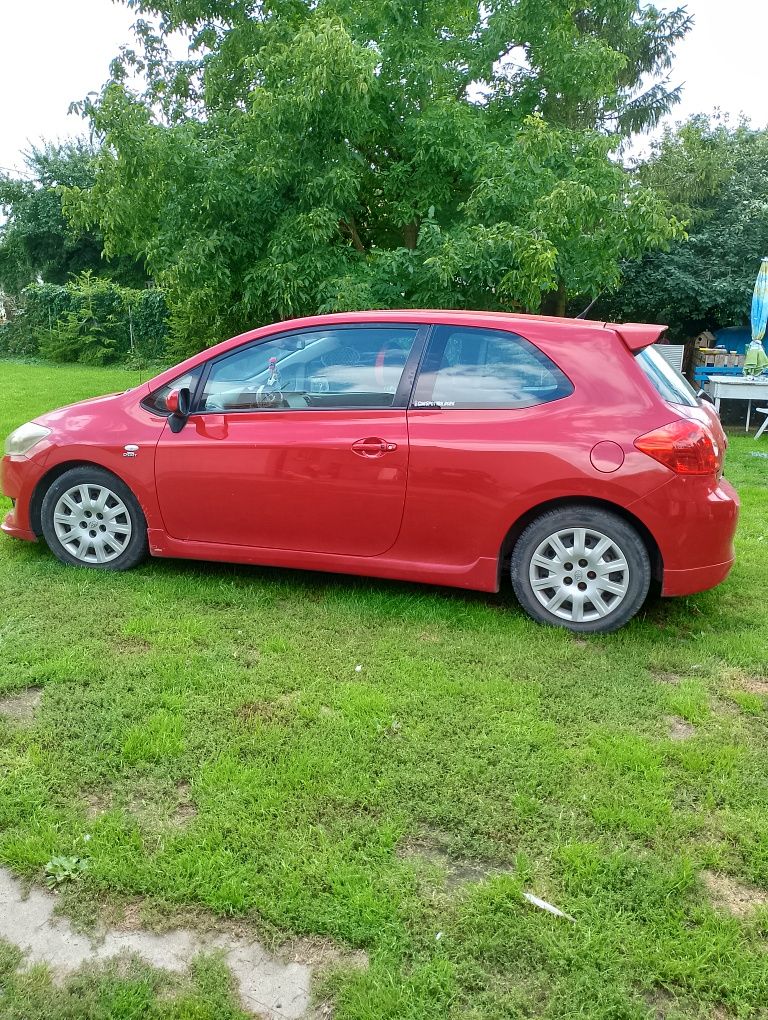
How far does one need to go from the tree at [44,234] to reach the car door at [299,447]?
91.4 ft

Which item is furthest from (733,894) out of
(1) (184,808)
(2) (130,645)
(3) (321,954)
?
(2) (130,645)

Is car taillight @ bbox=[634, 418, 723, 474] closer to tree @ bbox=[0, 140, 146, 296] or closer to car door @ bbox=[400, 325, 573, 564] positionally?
car door @ bbox=[400, 325, 573, 564]

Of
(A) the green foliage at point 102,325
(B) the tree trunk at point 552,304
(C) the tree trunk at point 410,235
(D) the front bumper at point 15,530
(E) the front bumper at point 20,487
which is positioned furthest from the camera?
(A) the green foliage at point 102,325

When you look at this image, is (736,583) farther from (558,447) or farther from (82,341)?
(82,341)

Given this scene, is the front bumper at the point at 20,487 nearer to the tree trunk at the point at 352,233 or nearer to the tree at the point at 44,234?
the tree trunk at the point at 352,233

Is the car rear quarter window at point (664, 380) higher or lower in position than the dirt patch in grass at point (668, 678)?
higher

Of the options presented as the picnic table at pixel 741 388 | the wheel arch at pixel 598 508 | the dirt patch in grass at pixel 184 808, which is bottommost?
the dirt patch in grass at pixel 184 808

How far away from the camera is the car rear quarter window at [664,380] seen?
4.07m

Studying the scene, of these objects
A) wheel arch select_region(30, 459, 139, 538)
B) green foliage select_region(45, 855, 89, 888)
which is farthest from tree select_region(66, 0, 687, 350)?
green foliage select_region(45, 855, 89, 888)

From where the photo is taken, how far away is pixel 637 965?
6.78ft

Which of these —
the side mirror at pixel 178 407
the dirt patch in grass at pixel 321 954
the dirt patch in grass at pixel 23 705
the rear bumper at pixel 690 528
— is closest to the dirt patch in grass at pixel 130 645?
the dirt patch in grass at pixel 23 705

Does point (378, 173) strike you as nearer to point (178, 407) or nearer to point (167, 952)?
point (178, 407)

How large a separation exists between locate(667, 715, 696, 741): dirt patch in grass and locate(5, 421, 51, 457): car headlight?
12.4 ft

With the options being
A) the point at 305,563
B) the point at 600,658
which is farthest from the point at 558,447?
the point at 305,563
